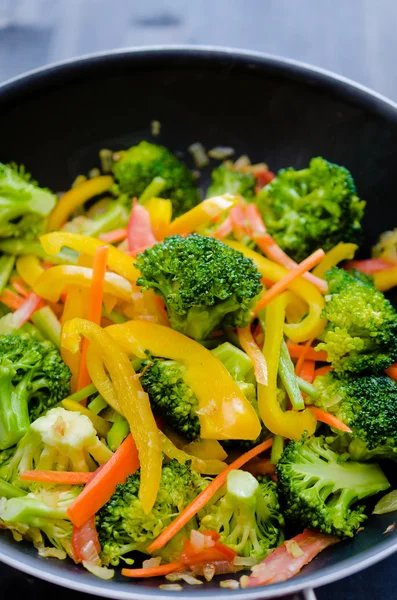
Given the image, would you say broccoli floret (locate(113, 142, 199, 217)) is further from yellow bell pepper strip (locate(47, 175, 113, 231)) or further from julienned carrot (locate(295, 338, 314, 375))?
julienned carrot (locate(295, 338, 314, 375))

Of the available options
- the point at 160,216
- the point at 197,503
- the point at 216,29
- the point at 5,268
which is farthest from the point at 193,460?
the point at 216,29

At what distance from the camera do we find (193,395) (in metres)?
1.65

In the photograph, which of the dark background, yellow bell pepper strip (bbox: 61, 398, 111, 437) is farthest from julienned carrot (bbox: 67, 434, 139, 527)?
the dark background

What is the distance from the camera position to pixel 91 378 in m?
1.74

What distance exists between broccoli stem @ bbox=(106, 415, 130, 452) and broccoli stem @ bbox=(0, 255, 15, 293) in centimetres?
68

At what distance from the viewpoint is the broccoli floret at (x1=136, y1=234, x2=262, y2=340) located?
1654 millimetres

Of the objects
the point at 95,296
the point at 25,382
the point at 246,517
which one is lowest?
the point at 246,517

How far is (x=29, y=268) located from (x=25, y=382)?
47cm

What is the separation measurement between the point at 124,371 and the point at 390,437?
30.5 inches

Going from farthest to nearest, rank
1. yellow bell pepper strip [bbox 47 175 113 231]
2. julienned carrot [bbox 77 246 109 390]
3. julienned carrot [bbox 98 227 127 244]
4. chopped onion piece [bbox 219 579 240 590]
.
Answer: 1. yellow bell pepper strip [bbox 47 175 113 231]
2. julienned carrot [bbox 98 227 127 244]
3. julienned carrot [bbox 77 246 109 390]
4. chopped onion piece [bbox 219 579 240 590]

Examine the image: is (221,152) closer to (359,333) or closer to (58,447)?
(359,333)

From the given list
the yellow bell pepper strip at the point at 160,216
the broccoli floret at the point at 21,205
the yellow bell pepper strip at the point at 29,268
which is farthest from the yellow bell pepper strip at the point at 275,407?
the broccoli floret at the point at 21,205

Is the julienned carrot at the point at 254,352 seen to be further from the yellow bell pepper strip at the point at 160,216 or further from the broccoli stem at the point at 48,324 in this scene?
the broccoli stem at the point at 48,324

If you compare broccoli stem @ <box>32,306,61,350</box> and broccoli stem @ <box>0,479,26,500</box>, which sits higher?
broccoli stem @ <box>32,306,61,350</box>
